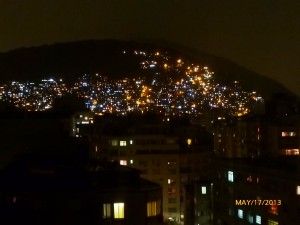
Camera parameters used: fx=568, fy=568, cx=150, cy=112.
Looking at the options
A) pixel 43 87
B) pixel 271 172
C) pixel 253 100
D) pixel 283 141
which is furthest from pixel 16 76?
pixel 271 172

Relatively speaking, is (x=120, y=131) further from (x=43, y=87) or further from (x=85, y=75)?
(x=85, y=75)

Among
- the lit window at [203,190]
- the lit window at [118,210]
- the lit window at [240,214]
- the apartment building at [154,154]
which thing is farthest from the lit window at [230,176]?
the apartment building at [154,154]

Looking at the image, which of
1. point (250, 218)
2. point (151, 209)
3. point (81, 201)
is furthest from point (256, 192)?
point (81, 201)

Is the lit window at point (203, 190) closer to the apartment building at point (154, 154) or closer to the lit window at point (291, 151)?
the apartment building at point (154, 154)

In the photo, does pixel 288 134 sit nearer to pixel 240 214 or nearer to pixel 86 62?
pixel 240 214

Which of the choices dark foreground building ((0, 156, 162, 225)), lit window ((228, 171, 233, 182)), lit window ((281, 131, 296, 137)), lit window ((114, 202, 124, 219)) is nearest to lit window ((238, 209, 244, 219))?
lit window ((228, 171, 233, 182))
